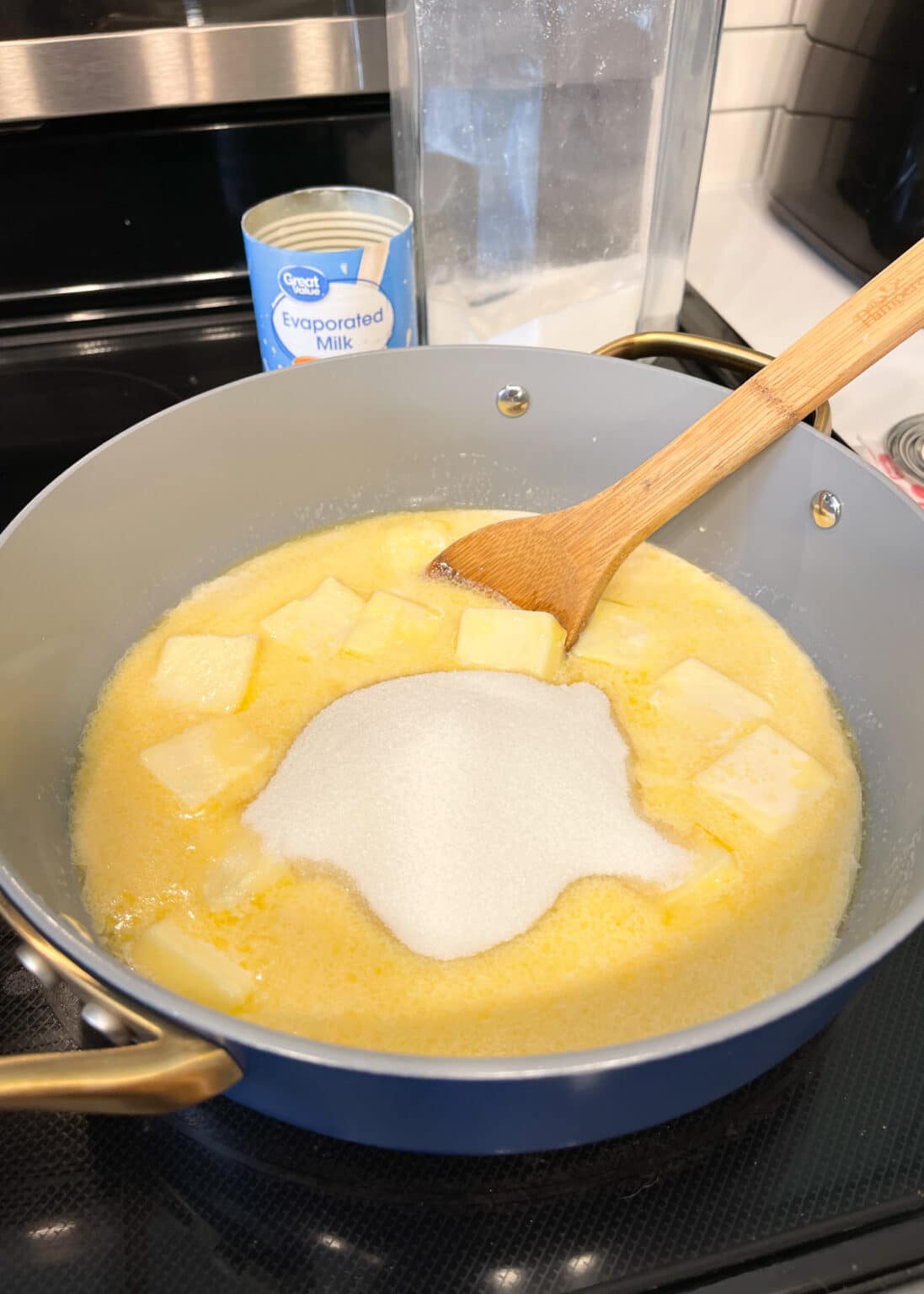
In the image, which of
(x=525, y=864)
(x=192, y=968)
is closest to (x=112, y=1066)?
(x=192, y=968)

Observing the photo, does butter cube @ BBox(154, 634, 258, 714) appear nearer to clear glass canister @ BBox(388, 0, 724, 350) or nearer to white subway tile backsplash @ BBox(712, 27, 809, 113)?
clear glass canister @ BBox(388, 0, 724, 350)

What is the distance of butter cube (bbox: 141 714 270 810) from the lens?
85cm

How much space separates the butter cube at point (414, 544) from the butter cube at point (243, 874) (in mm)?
392

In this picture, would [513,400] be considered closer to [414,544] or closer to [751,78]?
[414,544]

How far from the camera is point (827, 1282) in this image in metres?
0.57

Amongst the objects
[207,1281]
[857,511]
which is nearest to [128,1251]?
[207,1281]

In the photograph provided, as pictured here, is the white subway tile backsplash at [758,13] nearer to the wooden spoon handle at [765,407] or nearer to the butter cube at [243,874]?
the wooden spoon handle at [765,407]

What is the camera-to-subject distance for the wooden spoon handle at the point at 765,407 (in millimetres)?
847

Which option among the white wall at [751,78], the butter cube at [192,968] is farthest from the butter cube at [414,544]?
the white wall at [751,78]

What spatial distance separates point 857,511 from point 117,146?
0.99 metres

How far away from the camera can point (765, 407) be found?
905mm

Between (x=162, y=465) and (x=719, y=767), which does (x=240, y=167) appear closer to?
(x=162, y=465)

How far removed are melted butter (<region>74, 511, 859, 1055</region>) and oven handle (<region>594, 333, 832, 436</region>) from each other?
0.23 m

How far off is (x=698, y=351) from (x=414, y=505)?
1.16 ft
